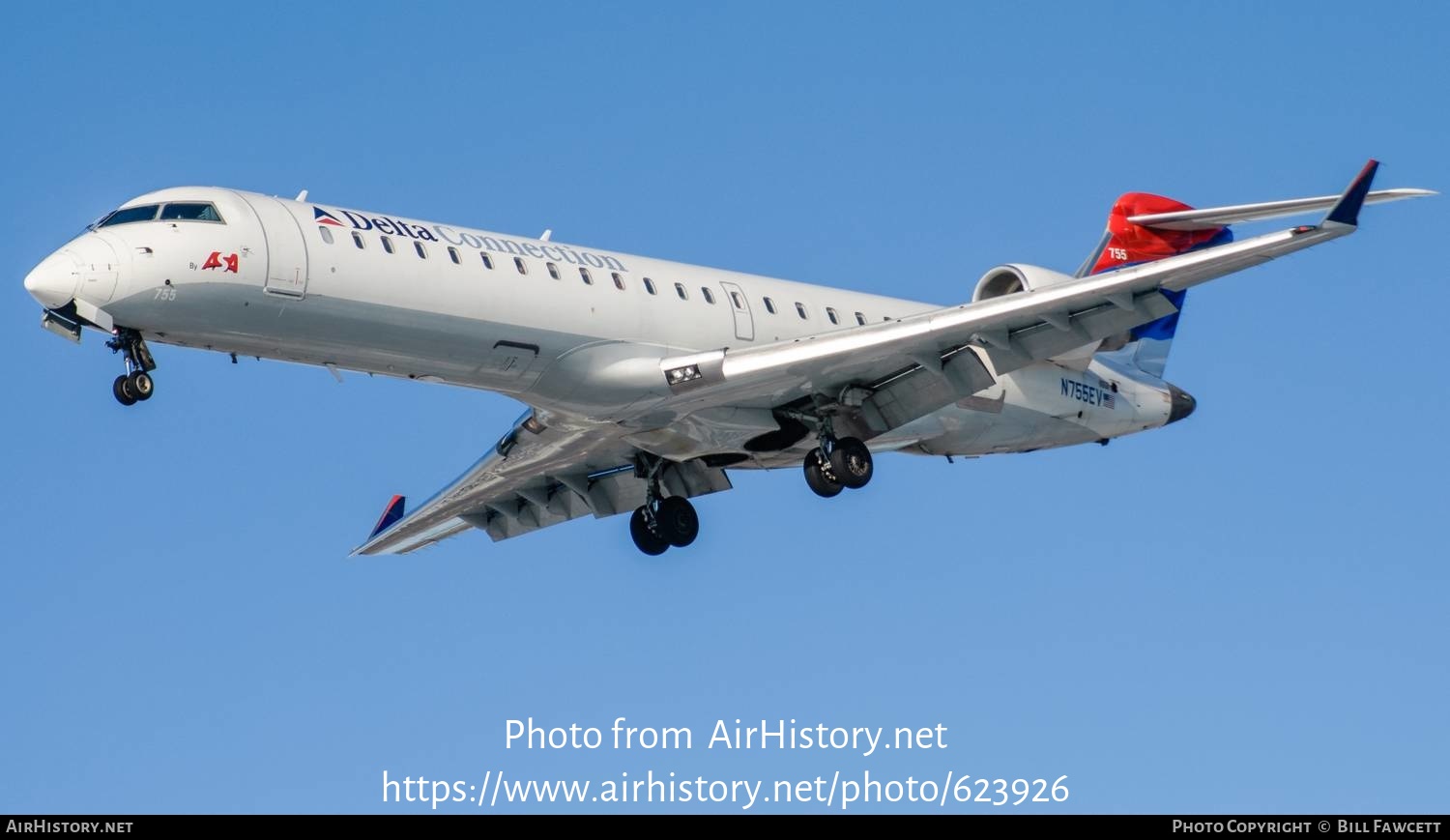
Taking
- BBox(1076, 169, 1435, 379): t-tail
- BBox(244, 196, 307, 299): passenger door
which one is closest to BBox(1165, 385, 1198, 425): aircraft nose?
BBox(1076, 169, 1435, 379): t-tail

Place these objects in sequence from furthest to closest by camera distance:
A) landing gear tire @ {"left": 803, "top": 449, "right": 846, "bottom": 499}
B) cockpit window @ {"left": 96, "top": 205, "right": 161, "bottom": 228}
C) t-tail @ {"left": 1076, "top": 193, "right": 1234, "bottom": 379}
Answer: t-tail @ {"left": 1076, "top": 193, "right": 1234, "bottom": 379}
landing gear tire @ {"left": 803, "top": 449, "right": 846, "bottom": 499}
cockpit window @ {"left": 96, "top": 205, "right": 161, "bottom": 228}

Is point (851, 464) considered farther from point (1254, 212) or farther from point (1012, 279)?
point (1254, 212)

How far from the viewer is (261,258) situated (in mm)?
24078

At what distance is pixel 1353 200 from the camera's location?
939 inches

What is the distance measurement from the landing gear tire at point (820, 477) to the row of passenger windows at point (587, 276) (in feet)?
6.41

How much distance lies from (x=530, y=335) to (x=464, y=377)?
975 millimetres

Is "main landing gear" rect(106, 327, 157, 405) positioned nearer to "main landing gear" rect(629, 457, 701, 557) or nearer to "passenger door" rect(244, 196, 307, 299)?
"passenger door" rect(244, 196, 307, 299)

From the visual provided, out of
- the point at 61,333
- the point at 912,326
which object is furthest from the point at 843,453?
the point at 61,333

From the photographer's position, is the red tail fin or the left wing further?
the red tail fin

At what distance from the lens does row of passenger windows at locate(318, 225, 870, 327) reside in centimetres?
2488

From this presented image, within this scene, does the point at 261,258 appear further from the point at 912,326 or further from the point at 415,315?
the point at 912,326

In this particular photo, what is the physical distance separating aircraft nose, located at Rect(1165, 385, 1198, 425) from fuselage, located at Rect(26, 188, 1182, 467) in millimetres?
6364

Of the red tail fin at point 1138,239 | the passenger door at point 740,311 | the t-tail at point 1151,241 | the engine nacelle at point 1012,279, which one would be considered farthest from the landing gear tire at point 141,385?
the red tail fin at point 1138,239

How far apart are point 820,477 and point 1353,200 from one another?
7751 millimetres
